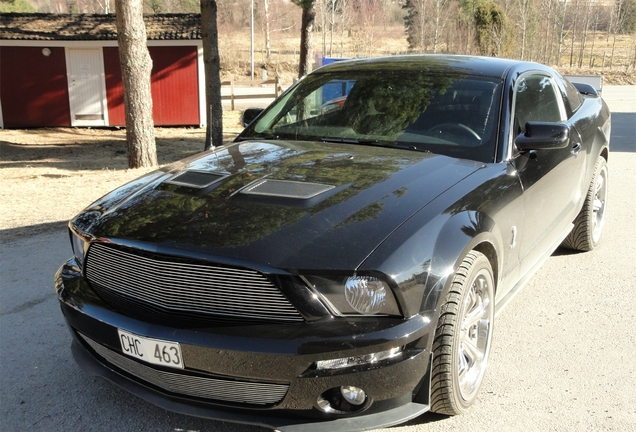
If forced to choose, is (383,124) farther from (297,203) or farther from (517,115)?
(297,203)

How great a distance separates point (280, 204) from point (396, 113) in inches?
59.1

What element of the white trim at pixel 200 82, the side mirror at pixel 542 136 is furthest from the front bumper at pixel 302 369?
the white trim at pixel 200 82

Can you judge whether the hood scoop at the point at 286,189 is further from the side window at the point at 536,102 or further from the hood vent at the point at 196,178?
the side window at the point at 536,102

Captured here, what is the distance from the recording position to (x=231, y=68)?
44.3 m

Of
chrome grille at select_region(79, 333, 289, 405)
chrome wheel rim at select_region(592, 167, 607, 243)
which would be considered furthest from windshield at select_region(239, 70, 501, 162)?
chrome wheel rim at select_region(592, 167, 607, 243)

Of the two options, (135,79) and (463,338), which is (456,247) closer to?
(463,338)

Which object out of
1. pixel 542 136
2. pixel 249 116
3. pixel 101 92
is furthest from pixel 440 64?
pixel 101 92

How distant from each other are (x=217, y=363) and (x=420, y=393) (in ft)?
2.86

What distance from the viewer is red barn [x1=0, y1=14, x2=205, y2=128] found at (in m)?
20.5

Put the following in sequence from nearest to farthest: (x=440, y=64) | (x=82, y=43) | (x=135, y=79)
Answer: (x=440, y=64), (x=135, y=79), (x=82, y=43)

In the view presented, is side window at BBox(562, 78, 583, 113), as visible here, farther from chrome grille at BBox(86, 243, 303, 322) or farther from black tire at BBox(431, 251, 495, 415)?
chrome grille at BBox(86, 243, 303, 322)

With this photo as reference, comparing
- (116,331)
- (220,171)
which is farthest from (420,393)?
(220,171)

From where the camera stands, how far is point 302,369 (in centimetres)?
245

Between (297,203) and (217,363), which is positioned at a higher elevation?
(297,203)
